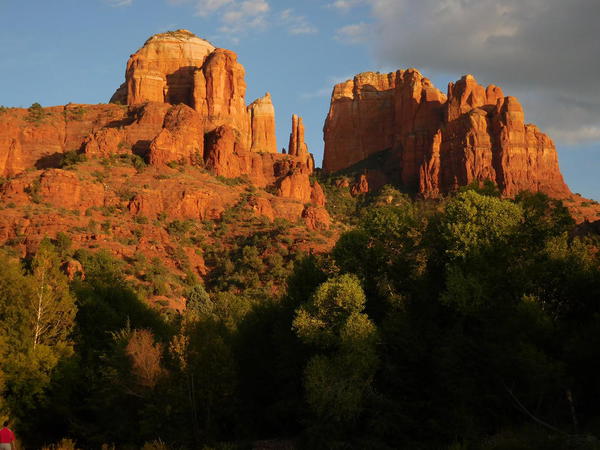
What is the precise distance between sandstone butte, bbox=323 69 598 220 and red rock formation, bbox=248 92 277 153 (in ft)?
53.7

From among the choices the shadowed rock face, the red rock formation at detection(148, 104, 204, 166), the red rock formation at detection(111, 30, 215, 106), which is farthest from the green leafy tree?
the red rock formation at detection(111, 30, 215, 106)

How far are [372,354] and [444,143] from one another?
298ft

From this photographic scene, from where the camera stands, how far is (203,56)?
126562 mm

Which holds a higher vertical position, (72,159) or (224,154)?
(224,154)

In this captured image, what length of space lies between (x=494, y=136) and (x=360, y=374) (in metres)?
90.4

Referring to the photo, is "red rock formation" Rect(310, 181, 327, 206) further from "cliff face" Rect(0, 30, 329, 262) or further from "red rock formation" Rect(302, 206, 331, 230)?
"red rock formation" Rect(302, 206, 331, 230)

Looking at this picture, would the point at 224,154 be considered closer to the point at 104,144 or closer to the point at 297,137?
the point at 104,144

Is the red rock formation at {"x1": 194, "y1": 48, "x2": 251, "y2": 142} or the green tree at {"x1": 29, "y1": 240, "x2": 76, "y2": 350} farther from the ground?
the red rock formation at {"x1": 194, "y1": 48, "x2": 251, "y2": 142}

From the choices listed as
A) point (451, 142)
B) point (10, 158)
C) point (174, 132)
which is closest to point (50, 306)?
point (174, 132)

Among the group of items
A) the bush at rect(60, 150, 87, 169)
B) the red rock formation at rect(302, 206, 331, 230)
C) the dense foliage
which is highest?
the bush at rect(60, 150, 87, 169)

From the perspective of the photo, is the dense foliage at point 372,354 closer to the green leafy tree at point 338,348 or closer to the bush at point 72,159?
the green leafy tree at point 338,348

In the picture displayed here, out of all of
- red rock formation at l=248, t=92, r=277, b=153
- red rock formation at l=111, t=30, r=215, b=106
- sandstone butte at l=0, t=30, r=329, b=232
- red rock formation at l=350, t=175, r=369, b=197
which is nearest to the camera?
sandstone butte at l=0, t=30, r=329, b=232

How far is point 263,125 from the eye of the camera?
436 ft

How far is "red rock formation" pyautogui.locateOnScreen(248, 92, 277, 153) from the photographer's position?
429 feet
